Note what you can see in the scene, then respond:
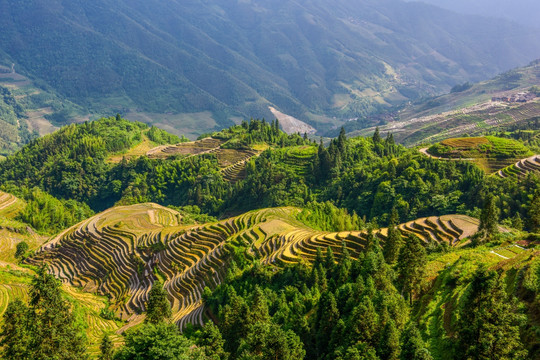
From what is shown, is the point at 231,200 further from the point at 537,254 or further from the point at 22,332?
the point at 537,254

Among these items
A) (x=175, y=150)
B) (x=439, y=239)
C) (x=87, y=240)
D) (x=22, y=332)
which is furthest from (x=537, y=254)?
(x=175, y=150)

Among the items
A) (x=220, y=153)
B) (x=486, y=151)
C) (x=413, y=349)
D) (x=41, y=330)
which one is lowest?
(x=41, y=330)

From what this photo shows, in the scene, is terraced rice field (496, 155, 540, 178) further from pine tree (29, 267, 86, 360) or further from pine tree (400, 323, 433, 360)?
pine tree (29, 267, 86, 360)

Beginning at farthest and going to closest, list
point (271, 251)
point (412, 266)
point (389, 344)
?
point (271, 251) → point (412, 266) → point (389, 344)

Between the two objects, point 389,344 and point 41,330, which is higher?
point 389,344

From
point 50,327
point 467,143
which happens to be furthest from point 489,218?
point 467,143

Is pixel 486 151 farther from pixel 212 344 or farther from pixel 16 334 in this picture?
pixel 16 334
